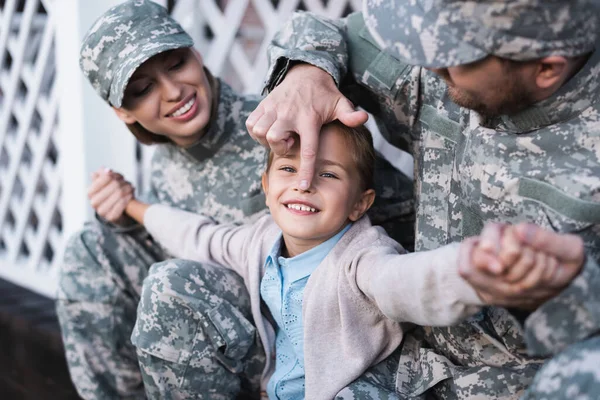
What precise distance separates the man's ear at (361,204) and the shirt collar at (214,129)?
2.05 ft

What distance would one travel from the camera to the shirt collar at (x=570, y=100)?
1.33 m

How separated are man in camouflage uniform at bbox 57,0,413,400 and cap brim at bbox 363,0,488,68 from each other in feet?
2.27

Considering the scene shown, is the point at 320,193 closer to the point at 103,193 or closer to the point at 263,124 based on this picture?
the point at 263,124

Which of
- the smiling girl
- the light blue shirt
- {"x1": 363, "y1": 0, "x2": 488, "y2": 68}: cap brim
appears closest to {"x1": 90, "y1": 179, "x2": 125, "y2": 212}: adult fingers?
the smiling girl

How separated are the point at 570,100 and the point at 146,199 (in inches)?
58.3

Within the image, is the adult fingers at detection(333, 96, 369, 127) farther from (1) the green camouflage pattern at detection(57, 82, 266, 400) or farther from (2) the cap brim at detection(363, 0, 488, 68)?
(1) the green camouflage pattern at detection(57, 82, 266, 400)

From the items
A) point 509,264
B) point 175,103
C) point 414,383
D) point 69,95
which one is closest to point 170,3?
point 69,95

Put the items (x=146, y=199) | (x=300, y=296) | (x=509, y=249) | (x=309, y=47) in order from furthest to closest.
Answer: (x=146, y=199)
(x=309, y=47)
(x=300, y=296)
(x=509, y=249)

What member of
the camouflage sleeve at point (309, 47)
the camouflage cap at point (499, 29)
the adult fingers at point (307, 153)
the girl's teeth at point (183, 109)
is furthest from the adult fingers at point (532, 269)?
the girl's teeth at point (183, 109)

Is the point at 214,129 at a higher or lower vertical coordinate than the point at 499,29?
lower

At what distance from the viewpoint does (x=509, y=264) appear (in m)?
1.05

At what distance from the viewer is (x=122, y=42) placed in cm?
205

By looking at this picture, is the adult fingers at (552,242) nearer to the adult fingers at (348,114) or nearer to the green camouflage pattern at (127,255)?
the adult fingers at (348,114)

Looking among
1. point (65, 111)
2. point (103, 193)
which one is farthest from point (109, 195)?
point (65, 111)
